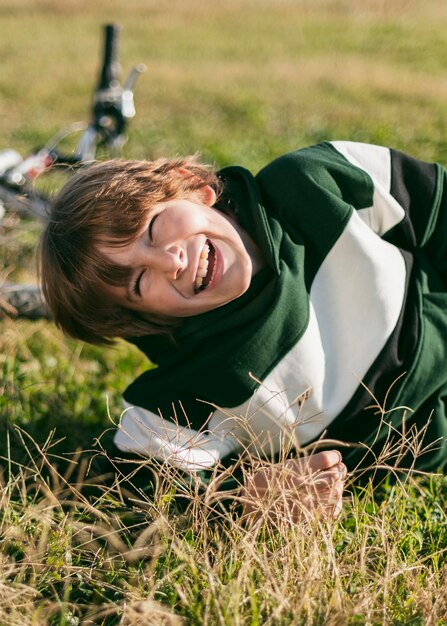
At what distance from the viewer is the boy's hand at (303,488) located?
2076mm

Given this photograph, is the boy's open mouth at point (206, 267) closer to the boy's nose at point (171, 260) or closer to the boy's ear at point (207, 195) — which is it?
the boy's nose at point (171, 260)

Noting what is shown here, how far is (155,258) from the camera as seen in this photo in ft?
8.34

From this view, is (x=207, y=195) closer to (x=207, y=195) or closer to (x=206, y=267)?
(x=207, y=195)

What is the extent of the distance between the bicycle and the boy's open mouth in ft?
4.02

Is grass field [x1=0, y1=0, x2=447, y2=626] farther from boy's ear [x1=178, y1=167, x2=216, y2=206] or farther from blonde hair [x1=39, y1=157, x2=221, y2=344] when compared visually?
boy's ear [x1=178, y1=167, x2=216, y2=206]

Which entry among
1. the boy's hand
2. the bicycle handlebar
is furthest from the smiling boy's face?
the bicycle handlebar

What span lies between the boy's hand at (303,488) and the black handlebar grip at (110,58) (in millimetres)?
2699

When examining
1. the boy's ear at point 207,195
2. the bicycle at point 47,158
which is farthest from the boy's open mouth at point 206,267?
the bicycle at point 47,158

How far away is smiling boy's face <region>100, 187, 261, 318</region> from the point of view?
8.38 feet

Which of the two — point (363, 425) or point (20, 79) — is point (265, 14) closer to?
point (20, 79)

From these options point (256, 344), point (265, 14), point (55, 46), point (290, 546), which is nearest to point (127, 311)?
point (256, 344)

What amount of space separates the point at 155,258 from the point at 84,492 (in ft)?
3.19

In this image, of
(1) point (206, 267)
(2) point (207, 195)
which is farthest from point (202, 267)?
(2) point (207, 195)

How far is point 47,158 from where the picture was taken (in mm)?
4074
